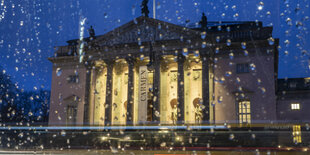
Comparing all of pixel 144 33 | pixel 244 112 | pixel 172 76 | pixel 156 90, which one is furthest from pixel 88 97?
pixel 244 112

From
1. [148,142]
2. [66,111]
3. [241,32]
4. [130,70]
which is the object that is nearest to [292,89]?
[241,32]

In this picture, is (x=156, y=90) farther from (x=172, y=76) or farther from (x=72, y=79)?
(x=72, y=79)

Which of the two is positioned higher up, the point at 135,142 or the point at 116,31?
the point at 116,31

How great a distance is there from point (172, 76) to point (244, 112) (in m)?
9.07

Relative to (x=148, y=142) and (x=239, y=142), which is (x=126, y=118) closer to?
(x=148, y=142)

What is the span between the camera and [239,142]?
20.3 m

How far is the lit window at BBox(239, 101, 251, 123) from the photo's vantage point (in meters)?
30.3

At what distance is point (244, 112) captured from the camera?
1204 inches

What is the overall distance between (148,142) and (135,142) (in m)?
0.92

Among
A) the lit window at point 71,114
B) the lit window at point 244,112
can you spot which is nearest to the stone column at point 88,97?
the lit window at point 71,114

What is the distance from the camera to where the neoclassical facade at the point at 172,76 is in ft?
98.7

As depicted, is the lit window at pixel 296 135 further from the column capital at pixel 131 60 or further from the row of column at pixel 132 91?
the column capital at pixel 131 60

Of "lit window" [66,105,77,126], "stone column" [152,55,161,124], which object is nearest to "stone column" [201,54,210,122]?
"stone column" [152,55,161,124]

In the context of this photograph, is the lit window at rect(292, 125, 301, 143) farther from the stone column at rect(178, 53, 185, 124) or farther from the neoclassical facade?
the stone column at rect(178, 53, 185, 124)
